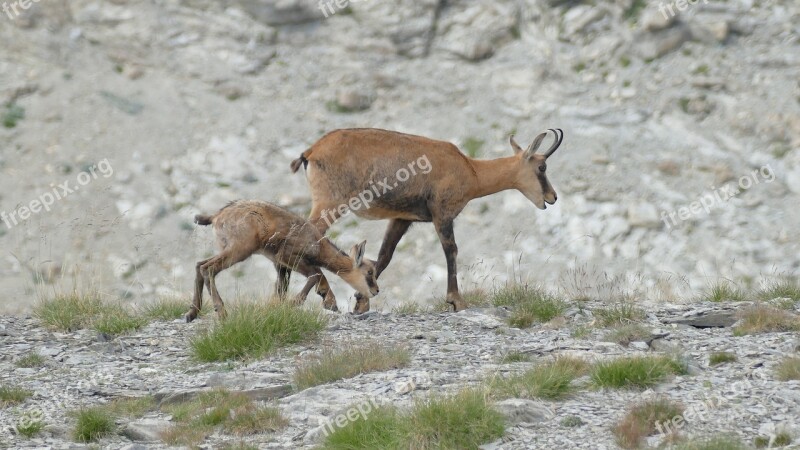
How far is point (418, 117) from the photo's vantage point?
29344 millimetres

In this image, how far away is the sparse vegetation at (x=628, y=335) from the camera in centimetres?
879

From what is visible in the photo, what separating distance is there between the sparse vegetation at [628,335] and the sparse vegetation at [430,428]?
105 inches

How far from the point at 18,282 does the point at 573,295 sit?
1771cm

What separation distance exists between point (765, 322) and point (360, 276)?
442cm

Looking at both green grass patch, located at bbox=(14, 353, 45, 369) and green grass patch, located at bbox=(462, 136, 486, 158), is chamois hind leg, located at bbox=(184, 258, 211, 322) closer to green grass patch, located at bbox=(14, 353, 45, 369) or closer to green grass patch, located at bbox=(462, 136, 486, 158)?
green grass patch, located at bbox=(14, 353, 45, 369)

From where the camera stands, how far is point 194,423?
696cm

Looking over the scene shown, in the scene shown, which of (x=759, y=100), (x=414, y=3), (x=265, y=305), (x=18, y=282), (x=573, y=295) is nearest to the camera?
(x=265, y=305)

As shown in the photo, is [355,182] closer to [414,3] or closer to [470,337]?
[470,337]

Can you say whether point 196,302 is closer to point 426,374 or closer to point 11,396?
point 11,396

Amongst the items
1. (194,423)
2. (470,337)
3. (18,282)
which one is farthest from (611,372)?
(18,282)

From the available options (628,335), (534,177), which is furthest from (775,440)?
(534,177)

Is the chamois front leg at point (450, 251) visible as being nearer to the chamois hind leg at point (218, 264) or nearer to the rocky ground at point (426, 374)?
the rocky ground at point (426, 374)
